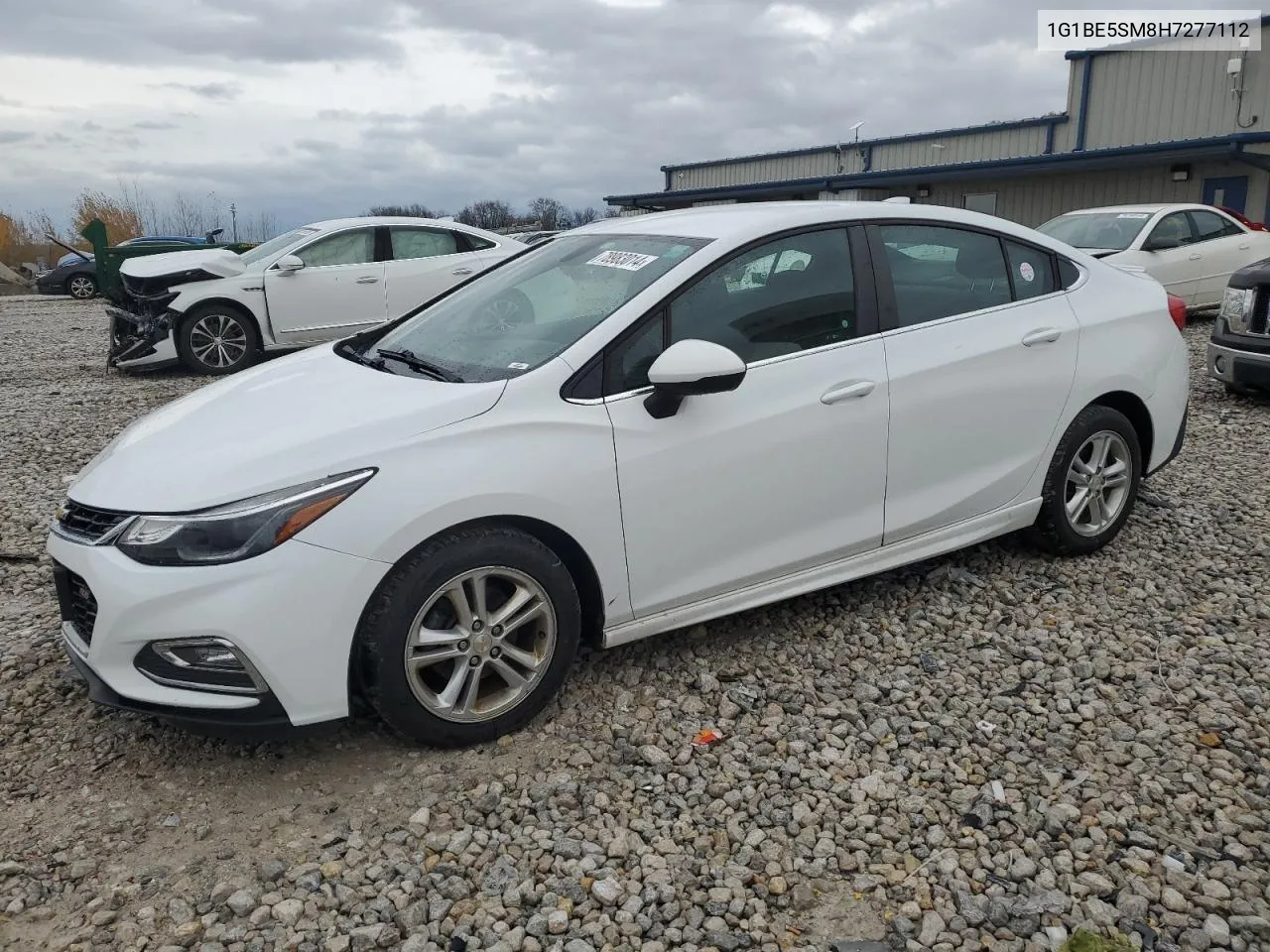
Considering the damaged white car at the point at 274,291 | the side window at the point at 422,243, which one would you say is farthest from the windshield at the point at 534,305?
the side window at the point at 422,243

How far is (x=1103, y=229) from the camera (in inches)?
499

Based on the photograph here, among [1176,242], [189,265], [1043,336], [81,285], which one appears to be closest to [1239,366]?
[1043,336]

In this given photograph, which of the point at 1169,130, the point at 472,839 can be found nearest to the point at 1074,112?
the point at 1169,130

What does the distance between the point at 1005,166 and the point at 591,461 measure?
20101 mm

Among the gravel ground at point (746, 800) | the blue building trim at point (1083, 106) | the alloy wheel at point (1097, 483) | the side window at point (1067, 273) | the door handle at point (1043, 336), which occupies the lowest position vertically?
the gravel ground at point (746, 800)

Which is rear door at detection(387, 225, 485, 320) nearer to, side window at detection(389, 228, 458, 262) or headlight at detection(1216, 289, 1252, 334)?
side window at detection(389, 228, 458, 262)

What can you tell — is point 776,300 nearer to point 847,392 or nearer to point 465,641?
point 847,392

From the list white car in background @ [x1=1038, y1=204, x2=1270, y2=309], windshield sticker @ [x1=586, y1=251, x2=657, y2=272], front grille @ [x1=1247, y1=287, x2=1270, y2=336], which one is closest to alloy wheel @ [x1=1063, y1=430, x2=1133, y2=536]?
windshield sticker @ [x1=586, y1=251, x2=657, y2=272]

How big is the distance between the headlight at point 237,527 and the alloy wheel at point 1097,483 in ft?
10.5

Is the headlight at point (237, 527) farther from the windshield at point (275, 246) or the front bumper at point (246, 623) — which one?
the windshield at point (275, 246)

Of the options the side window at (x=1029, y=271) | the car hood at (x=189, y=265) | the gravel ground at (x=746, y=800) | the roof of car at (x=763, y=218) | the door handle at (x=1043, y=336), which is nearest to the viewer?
the gravel ground at (x=746, y=800)

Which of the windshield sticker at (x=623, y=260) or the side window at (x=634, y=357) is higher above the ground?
the windshield sticker at (x=623, y=260)

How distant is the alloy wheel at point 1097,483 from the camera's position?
4.62 m

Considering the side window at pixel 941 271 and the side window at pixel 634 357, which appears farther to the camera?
the side window at pixel 941 271
